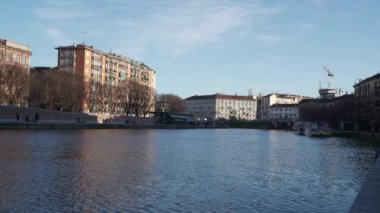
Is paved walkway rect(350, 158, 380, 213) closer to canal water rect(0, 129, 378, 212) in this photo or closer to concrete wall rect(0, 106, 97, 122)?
canal water rect(0, 129, 378, 212)

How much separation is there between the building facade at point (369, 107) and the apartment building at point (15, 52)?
283ft

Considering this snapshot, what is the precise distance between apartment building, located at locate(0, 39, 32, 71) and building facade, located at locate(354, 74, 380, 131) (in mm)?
86109

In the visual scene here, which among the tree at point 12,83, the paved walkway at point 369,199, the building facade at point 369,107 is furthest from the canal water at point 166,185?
the building facade at point 369,107

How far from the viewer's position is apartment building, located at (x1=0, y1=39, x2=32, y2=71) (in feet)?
453

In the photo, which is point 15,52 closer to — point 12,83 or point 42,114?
point 12,83

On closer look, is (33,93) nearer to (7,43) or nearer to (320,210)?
(7,43)

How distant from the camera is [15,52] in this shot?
144 metres

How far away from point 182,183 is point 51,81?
105 m

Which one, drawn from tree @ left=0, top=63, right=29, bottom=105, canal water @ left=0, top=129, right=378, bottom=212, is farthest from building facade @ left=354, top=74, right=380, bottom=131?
canal water @ left=0, top=129, right=378, bottom=212

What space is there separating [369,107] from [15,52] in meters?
92.9

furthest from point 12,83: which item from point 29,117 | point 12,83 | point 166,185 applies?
point 166,185

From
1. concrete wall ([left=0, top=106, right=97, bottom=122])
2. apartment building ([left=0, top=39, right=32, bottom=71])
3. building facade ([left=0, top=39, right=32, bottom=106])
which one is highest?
apartment building ([left=0, top=39, right=32, bottom=71])

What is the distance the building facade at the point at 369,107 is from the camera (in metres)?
124

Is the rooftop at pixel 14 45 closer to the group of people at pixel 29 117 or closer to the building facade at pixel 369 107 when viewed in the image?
the group of people at pixel 29 117
